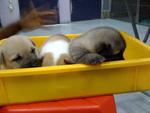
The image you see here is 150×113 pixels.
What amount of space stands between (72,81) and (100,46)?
6.5 inches

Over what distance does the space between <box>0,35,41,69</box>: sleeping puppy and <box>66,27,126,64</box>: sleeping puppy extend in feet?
0.41

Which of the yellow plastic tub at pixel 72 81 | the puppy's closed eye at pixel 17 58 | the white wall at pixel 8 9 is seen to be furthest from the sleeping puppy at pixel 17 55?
the white wall at pixel 8 9

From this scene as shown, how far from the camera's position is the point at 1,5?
3.11 metres

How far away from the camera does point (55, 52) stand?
2.65 feet

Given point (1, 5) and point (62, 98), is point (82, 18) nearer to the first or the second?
point (1, 5)

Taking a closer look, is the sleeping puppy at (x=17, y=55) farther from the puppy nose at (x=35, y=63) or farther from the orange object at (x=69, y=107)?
the orange object at (x=69, y=107)

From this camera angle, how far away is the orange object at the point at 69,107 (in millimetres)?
658

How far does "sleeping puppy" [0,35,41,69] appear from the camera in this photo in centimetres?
73

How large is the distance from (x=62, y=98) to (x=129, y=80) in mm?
200

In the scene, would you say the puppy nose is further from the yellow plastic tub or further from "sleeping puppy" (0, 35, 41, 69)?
the yellow plastic tub

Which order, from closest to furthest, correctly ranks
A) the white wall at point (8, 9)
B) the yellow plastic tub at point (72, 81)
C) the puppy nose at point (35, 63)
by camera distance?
1. the yellow plastic tub at point (72, 81)
2. the puppy nose at point (35, 63)
3. the white wall at point (8, 9)

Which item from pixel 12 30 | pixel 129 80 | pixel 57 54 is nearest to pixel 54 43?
pixel 57 54

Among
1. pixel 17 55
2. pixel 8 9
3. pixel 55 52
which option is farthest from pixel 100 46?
pixel 8 9

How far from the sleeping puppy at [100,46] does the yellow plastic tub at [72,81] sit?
0.29 feet
